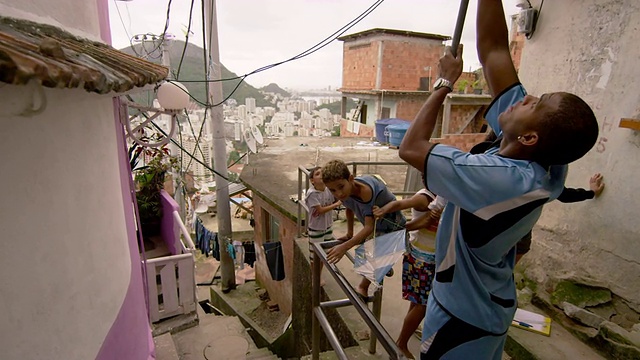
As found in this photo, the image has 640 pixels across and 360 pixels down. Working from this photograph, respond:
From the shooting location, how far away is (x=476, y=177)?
1.19 m

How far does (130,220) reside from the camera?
322 centimetres

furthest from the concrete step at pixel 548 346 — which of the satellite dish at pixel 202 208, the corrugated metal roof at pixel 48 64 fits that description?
the satellite dish at pixel 202 208

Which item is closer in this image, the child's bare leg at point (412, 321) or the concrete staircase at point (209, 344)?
the child's bare leg at point (412, 321)

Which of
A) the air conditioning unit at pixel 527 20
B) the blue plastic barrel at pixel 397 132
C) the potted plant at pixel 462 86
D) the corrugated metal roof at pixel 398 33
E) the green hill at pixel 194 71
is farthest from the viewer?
the corrugated metal roof at pixel 398 33

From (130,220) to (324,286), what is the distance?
2.15 meters

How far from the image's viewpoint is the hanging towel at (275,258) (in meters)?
7.09

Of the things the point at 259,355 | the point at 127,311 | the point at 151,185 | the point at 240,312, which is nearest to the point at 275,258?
the point at 259,355

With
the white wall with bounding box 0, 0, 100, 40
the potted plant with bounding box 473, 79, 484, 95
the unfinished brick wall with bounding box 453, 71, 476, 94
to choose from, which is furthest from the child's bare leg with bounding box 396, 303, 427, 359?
the potted plant with bounding box 473, 79, 484, 95

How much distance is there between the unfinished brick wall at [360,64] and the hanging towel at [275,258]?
11.5m

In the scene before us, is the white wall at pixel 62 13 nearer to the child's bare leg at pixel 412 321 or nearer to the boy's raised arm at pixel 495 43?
the boy's raised arm at pixel 495 43

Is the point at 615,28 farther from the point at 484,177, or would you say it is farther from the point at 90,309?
the point at 90,309

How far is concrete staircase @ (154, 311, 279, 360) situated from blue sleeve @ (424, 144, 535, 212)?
433 cm

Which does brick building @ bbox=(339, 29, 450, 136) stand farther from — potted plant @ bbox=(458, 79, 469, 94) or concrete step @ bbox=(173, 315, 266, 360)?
concrete step @ bbox=(173, 315, 266, 360)

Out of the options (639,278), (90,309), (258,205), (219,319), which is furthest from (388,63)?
(90,309)
